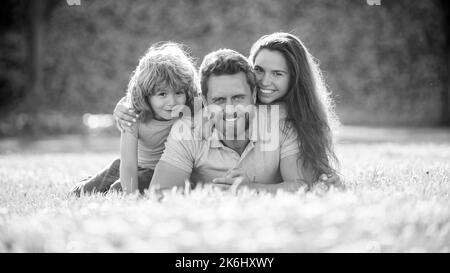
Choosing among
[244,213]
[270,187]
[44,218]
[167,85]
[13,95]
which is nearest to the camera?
[244,213]

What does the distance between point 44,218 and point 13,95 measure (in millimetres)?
10840

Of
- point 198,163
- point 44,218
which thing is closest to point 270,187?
point 198,163

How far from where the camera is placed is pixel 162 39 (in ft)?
39.0

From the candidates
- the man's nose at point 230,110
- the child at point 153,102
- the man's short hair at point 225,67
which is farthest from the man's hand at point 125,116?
the man's nose at point 230,110

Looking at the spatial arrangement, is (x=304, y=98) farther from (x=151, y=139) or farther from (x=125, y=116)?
(x=125, y=116)

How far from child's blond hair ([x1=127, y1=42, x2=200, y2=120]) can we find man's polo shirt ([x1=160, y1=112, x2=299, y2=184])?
1.26ft

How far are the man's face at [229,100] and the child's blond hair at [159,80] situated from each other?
421mm

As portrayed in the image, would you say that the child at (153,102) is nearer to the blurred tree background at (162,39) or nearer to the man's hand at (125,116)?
the man's hand at (125,116)

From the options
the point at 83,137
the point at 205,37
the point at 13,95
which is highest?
the point at 205,37

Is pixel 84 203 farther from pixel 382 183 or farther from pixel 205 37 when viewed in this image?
pixel 205 37

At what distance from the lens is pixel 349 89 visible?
12.6 metres

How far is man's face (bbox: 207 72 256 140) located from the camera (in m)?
3.22

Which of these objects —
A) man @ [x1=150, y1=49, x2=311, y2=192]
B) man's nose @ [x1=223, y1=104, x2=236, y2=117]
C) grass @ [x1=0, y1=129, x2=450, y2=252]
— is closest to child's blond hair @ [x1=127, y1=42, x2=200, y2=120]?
man @ [x1=150, y1=49, x2=311, y2=192]
